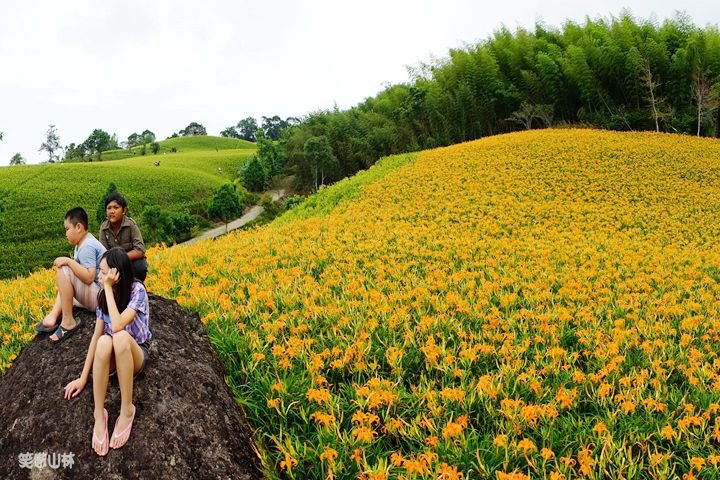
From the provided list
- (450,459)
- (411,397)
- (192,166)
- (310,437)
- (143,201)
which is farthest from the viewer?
(192,166)

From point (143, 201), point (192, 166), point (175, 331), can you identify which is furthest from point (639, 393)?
point (192, 166)

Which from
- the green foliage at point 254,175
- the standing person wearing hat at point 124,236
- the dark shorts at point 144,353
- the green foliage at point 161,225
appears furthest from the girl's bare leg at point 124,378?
the green foliage at point 254,175

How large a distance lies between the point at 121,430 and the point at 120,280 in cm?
74

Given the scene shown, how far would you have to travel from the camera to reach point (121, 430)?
83.0 inches

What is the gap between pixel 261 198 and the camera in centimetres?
3822

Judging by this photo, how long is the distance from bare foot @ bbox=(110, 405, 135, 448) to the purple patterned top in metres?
0.47

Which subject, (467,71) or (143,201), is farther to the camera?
(143,201)

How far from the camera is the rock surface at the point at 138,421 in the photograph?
2.07 m

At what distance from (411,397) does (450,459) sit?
1.67 feet

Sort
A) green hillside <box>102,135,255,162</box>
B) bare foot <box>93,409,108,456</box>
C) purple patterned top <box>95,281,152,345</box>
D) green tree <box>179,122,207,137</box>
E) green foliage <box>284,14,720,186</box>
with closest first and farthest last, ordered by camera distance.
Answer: bare foot <box>93,409,108,456</box> → purple patterned top <box>95,281,152,345</box> → green foliage <box>284,14,720,186</box> → green hillside <box>102,135,255,162</box> → green tree <box>179,122,207,137</box>

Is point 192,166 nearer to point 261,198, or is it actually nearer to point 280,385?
point 261,198

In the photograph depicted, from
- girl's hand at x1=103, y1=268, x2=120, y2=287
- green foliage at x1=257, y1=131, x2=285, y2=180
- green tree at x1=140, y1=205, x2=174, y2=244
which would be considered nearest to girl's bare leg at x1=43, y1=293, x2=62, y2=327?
girl's hand at x1=103, y1=268, x2=120, y2=287

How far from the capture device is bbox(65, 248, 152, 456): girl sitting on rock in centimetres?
211

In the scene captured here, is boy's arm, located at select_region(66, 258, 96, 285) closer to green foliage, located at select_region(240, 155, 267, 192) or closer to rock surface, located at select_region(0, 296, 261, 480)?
rock surface, located at select_region(0, 296, 261, 480)
